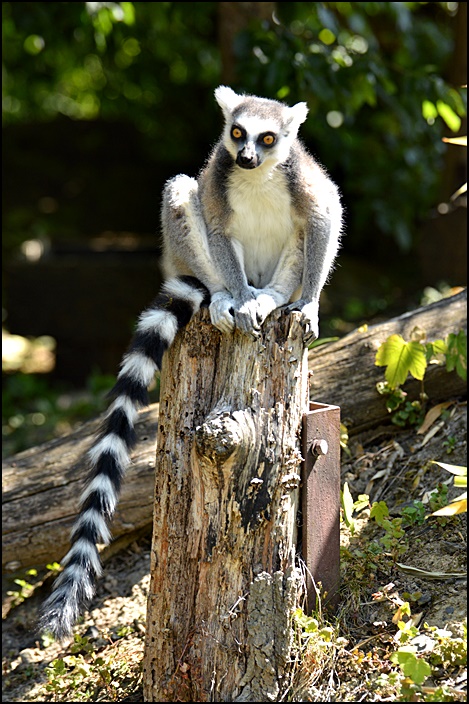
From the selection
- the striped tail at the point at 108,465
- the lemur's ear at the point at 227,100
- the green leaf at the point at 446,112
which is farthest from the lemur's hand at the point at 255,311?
the green leaf at the point at 446,112

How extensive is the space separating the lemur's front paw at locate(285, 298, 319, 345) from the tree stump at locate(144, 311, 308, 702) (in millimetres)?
60

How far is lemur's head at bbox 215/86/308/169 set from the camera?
3.67m

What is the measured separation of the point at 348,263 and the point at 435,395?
17.7 ft

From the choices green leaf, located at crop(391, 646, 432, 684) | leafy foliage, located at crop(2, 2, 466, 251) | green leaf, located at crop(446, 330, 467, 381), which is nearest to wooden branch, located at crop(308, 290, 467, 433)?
green leaf, located at crop(446, 330, 467, 381)

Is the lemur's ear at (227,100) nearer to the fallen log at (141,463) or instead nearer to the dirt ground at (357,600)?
the fallen log at (141,463)

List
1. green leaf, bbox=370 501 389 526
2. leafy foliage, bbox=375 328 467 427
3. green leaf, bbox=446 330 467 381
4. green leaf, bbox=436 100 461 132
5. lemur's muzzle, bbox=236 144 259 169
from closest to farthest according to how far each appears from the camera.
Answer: green leaf, bbox=370 501 389 526 < lemur's muzzle, bbox=236 144 259 169 < leafy foliage, bbox=375 328 467 427 < green leaf, bbox=446 330 467 381 < green leaf, bbox=436 100 461 132

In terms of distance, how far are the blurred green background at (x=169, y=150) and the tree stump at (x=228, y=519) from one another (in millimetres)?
2751

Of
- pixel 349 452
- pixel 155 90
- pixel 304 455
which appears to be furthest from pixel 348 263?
pixel 304 455

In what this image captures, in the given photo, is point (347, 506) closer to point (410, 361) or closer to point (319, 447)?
point (319, 447)

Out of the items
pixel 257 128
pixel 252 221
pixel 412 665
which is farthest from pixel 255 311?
pixel 412 665

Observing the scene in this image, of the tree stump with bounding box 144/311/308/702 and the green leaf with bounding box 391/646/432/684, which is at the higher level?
the tree stump with bounding box 144/311/308/702

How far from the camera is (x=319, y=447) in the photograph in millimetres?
3137

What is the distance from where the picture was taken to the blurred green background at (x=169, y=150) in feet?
18.6

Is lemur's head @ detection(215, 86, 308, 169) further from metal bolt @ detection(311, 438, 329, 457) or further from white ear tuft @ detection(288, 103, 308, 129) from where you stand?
metal bolt @ detection(311, 438, 329, 457)
